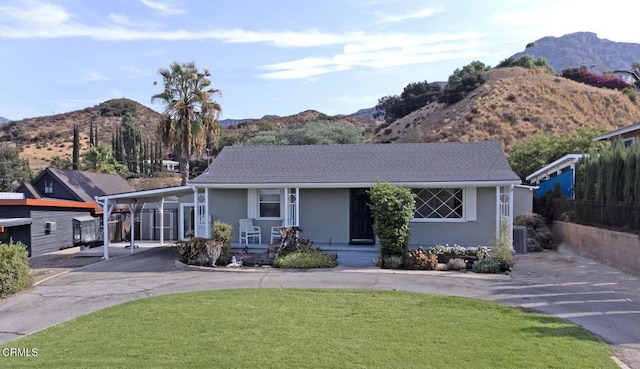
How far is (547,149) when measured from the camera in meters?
27.0

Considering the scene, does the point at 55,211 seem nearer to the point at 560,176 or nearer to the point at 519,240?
the point at 519,240

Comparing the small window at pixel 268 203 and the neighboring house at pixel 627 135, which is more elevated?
the neighboring house at pixel 627 135

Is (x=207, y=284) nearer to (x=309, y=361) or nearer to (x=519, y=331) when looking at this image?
(x=309, y=361)

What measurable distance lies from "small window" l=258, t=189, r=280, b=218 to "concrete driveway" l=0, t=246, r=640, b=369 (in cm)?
380

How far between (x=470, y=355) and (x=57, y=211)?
21.5 meters

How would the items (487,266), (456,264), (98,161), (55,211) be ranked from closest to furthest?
(487,266)
(456,264)
(55,211)
(98,161)

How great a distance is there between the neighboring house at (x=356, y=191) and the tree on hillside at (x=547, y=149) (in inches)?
387

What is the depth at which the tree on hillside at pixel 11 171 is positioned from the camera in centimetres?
4432

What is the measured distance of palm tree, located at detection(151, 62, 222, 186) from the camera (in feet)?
83.7

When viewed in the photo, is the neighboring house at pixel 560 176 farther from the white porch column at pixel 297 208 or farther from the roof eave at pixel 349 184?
the white porch column at pixel 297 208

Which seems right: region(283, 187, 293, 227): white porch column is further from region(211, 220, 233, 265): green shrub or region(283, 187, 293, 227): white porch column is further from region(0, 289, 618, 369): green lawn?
region(0, 289, 618, 369): green lawn

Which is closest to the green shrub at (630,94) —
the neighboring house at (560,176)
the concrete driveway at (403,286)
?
the neighboring house at (560,176)

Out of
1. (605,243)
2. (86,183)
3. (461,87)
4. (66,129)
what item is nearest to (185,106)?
(86,183)
